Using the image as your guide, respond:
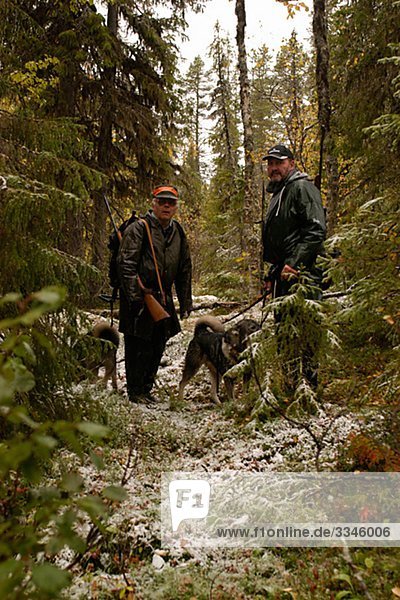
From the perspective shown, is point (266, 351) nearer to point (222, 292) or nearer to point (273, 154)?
point (273, 154)

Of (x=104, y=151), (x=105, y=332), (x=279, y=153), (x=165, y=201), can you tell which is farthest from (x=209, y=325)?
(x=104, y=151)

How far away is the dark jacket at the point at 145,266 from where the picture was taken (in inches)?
250

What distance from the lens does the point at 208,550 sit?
3.06 m

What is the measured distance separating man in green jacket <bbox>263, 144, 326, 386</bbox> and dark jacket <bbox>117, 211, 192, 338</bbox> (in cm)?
166

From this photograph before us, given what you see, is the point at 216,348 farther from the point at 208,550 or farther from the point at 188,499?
the point at 208,550

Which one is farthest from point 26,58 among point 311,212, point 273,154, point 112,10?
point 311,212

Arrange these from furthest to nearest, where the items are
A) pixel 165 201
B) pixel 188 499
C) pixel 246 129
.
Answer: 1. pixel 246 129
2. pixel 165 201
3. pixel 188 499

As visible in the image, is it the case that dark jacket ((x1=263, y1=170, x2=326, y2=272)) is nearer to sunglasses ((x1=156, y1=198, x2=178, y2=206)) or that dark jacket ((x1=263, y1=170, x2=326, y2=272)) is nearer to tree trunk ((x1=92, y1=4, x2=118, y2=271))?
sunglasses ((x1=156, y1=198, x2=178, y2=206))

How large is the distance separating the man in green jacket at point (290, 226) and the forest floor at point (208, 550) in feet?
3.18

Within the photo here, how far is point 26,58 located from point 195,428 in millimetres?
10365

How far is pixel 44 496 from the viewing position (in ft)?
3.96

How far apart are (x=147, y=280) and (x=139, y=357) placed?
1128 millimetres

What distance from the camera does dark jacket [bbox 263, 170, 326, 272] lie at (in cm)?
504

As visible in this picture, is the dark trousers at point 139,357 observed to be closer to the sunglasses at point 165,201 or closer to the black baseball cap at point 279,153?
the sunglasses at point 165,201
